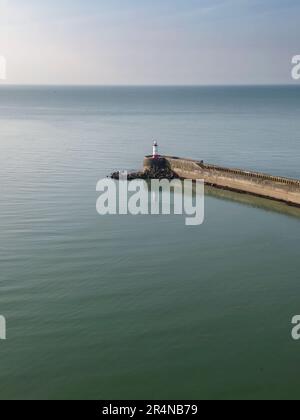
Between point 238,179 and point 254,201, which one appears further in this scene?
point 238,179

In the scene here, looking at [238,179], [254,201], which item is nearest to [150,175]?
[238,179]

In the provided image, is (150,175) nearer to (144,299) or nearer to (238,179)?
(238,179)

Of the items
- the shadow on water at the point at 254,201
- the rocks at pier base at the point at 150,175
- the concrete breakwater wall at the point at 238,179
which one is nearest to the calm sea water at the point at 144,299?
the shadow on water at the point at 254,201

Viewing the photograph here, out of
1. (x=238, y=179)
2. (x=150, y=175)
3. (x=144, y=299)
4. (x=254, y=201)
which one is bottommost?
(x=144, y=299)

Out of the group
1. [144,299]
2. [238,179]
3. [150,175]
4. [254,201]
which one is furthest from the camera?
[150,175]

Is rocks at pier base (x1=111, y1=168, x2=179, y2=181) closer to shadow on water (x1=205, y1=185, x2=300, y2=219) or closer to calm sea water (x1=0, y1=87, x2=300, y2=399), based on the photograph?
shadow on water (x1=205, y1=185, x2=300, y2=219)

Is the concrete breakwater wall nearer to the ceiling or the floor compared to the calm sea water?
nearer to the ceiling

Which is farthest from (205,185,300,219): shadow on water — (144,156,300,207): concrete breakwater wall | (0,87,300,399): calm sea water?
(144,156,300,207): concrete breakwater wall

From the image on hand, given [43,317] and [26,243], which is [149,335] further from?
[26,243]

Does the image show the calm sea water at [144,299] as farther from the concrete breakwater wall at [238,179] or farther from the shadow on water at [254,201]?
the concrete breakwater wall at [238,179]
